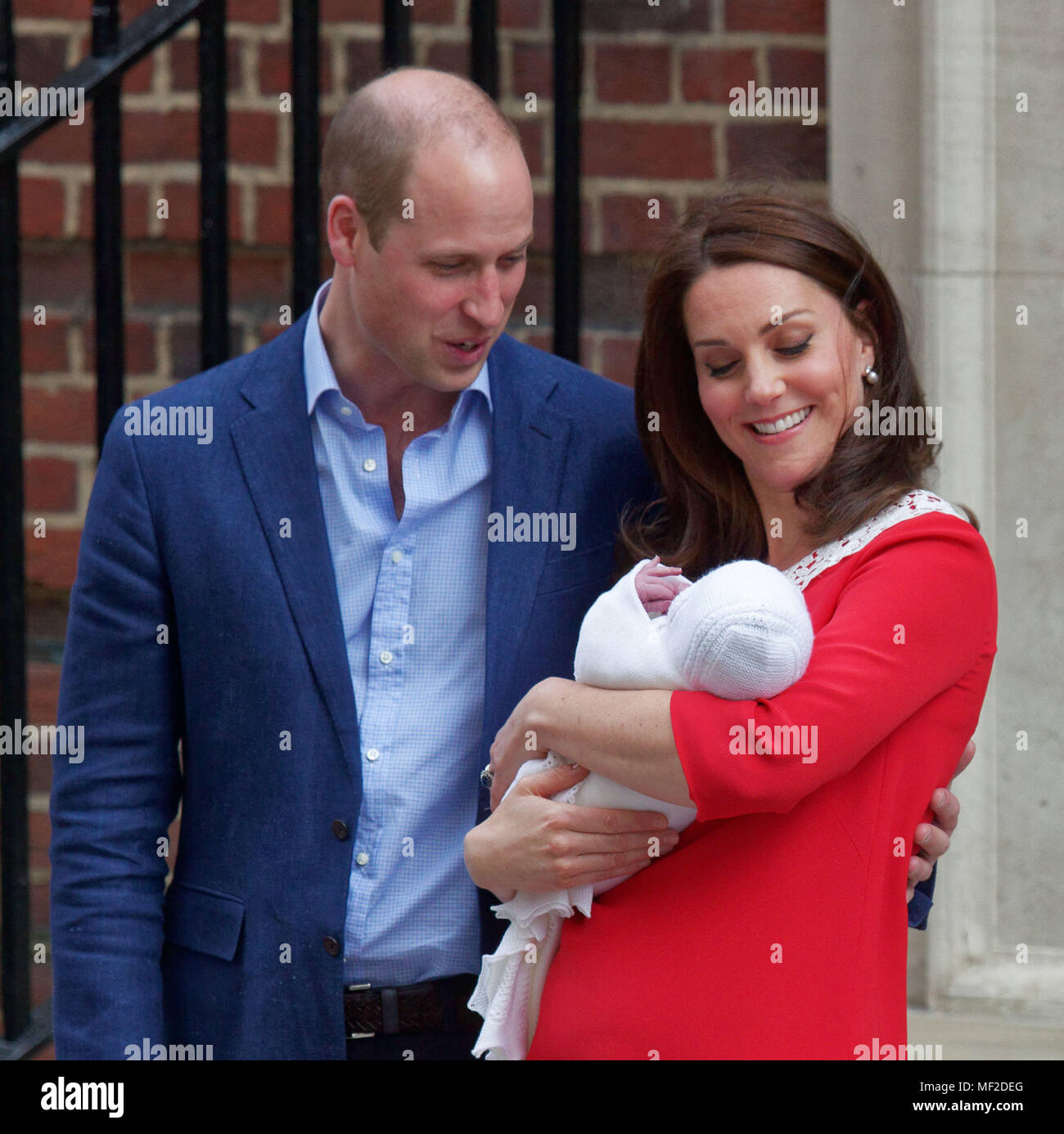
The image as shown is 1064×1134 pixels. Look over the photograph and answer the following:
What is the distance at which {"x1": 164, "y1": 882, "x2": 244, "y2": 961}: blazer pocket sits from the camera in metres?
1.90

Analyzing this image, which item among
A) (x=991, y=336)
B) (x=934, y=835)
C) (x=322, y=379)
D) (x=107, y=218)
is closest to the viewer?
(x=934, y=835)

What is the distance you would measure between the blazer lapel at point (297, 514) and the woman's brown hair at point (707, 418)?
401 millimetres

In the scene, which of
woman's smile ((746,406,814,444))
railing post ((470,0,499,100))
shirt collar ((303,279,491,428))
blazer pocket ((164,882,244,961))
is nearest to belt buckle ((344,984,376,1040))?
blazer pocket ((164,882,244,961))

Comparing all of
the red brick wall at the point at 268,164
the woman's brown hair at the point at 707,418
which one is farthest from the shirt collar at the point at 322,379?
the red brick wall at the point at 268,164

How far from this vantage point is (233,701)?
6.18 feet

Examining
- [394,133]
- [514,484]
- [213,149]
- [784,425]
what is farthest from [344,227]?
[784,425]

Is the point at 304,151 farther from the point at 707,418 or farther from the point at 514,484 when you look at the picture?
the point at 707,418

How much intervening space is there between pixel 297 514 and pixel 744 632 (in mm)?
715

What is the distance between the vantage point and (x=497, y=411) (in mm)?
1952

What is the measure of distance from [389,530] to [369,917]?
51 cm

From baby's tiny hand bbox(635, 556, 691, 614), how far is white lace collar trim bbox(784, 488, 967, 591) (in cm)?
14

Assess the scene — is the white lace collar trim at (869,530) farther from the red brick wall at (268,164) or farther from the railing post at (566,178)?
the red brick wall at (268,164)

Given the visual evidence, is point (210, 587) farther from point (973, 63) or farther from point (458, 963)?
point (973, 63)
